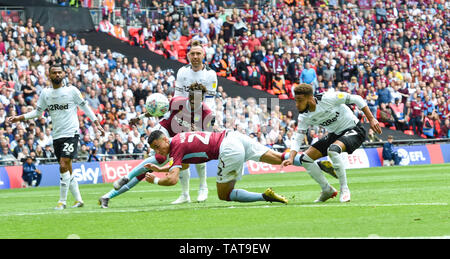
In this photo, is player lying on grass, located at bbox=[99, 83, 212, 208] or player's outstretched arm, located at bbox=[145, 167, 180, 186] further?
player lying on grass, located at bbox=[99, 83, 212, 208]

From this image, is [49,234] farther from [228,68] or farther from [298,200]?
[228,68]

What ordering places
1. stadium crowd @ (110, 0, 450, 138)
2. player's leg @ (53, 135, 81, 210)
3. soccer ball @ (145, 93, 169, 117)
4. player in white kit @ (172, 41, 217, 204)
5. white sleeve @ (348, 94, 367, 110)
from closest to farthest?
white sleeve @ (348, 94, 367, 110)
soccer ball @ (145, 93, 169, 117)
player's leg @ (53, 135, 81, 210)
player in white kit @ (172, 41, 217, 204)
stadium crowd @ (110, 0, 450, 138)

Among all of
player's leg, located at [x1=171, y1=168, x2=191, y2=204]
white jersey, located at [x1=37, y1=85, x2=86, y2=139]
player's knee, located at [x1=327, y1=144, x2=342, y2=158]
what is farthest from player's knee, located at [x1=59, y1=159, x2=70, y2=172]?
player's knee, located at [x1=327, y1=144, x2=342, y2=158]

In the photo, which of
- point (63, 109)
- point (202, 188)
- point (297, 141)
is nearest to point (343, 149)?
point (297, 141)

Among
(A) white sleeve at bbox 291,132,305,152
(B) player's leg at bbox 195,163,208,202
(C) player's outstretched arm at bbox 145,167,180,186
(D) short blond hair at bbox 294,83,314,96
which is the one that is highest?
(D) short blond hair at bbox 294,83,314,96

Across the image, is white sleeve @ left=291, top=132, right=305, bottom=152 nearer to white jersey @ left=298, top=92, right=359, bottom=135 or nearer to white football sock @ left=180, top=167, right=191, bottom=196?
white jersey @ left=298, top=92, right=359, bottom=135

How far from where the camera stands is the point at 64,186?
1437cm

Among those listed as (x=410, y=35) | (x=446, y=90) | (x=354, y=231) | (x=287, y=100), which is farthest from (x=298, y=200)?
(x=410, y=35)

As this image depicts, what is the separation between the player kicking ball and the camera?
11.7 m

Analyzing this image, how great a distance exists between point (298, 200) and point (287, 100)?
70.7 feet

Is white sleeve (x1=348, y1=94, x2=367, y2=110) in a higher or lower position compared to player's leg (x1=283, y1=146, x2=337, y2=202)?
higher

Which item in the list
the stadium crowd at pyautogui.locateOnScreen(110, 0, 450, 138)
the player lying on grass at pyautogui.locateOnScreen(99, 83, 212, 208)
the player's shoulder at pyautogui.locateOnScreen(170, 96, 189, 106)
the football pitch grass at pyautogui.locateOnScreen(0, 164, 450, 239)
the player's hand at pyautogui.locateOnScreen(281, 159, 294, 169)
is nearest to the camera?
the football pitch grass at pyautogui.locateOnScreen(0, 164, 450, 239)

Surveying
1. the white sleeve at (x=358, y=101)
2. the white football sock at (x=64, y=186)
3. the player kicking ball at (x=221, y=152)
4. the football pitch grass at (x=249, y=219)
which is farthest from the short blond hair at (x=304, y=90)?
the white football sock at (x=64, y=186)

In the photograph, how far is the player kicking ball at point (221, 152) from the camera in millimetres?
11711
